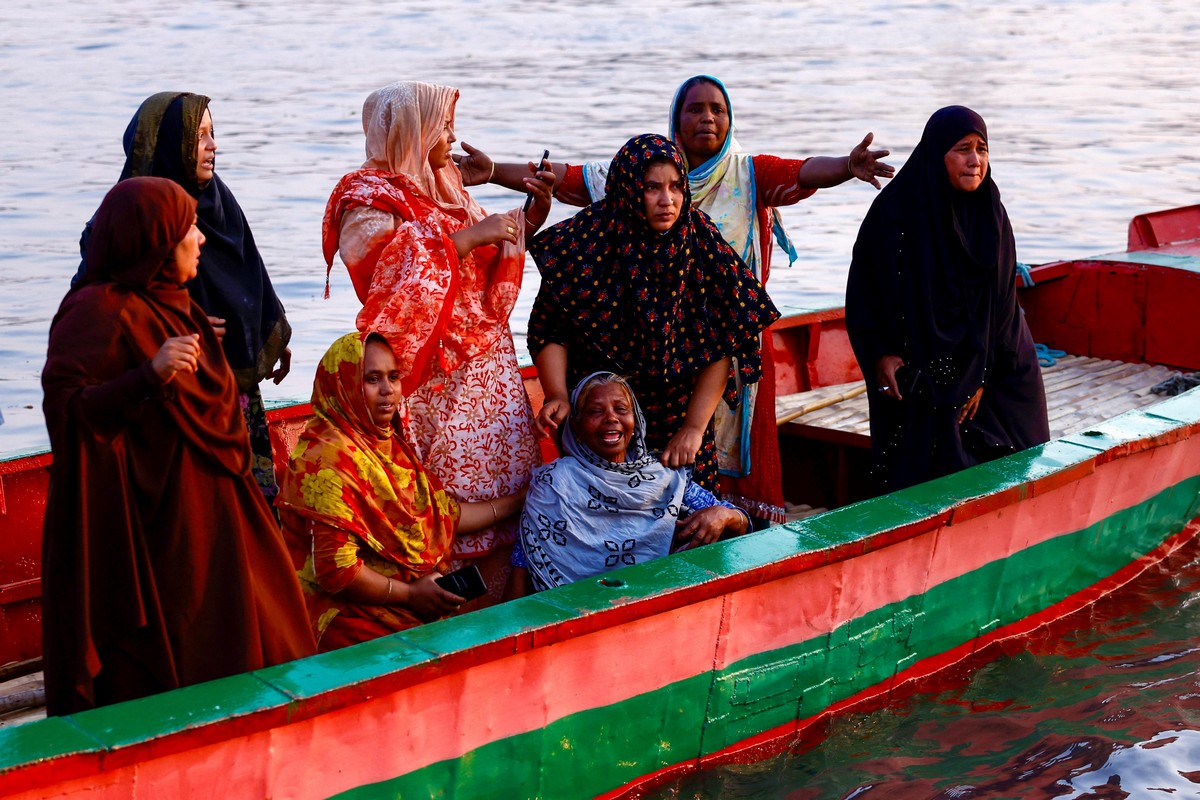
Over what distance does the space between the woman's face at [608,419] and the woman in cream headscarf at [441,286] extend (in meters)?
0.27

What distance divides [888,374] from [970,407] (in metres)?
0.28

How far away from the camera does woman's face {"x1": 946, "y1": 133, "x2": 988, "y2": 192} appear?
4.19 metres

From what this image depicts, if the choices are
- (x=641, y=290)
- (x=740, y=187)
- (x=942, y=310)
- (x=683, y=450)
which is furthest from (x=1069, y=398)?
(x=641, y=290)

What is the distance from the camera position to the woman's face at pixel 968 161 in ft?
13.8

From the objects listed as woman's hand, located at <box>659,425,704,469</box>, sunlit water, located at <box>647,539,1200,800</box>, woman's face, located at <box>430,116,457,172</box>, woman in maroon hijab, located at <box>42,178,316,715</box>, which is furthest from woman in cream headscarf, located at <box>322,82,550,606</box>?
sunlit water, located at <box>647,539,1200,800</box>

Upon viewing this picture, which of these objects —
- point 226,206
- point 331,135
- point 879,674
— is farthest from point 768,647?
point 331,135

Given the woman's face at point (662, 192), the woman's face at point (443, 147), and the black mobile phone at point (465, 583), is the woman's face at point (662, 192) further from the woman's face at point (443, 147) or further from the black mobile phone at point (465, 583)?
the black mobile phone at point (465, 583)

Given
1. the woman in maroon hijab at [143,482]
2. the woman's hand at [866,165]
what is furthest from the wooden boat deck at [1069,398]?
the woman in maroon hijab at [143,482]

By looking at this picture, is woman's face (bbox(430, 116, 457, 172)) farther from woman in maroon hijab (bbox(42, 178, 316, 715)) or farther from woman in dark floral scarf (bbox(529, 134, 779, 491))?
woman in maroon hijab (bbox(42, 178, 316, 715))

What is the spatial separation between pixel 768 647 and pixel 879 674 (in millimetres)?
589

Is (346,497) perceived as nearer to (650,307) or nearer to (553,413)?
(553,413)

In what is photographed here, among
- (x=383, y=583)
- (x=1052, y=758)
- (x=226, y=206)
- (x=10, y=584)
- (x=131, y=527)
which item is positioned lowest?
(x=1052, y=758)

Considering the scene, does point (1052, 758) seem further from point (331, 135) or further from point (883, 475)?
point (331, 135)

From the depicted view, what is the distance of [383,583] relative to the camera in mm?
3480
